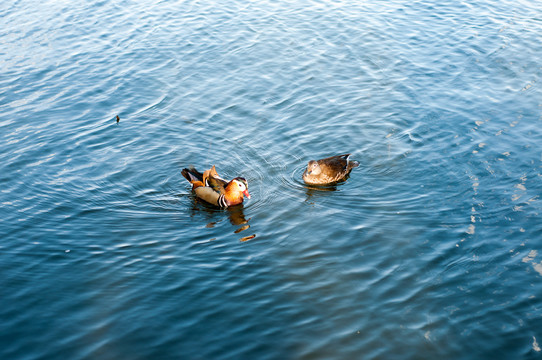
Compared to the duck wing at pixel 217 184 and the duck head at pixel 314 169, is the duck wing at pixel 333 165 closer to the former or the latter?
the duck head at pixel 314 169

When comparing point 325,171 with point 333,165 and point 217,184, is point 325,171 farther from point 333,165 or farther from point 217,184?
point 217,184

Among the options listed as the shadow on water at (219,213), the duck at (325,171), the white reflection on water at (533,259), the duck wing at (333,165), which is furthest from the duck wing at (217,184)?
the white reflection on water at (533,259)

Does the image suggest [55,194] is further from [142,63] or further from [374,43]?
[374,43]

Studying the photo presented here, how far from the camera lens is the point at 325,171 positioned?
1162 centimetres

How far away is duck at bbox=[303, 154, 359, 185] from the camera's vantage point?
11.6m

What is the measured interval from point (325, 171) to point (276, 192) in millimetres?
1128

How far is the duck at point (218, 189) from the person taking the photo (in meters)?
11.1

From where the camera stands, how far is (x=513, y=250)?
934 centimetres

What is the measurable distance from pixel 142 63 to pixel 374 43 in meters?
7.92

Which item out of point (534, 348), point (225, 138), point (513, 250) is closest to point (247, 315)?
point (534, 348)

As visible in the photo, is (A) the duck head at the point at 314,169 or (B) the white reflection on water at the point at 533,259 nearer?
(B) the white reflection on water at the point at 533,259

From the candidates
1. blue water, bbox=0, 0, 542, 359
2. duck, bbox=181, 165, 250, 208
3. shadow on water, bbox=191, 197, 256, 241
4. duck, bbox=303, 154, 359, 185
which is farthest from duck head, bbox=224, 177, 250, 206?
duck, bbox=303, 154, 359, 185

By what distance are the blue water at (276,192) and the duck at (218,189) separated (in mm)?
312

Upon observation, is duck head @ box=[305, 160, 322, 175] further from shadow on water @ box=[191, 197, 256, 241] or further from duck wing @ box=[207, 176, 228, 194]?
duck wing @ box=[207, 176, 228, 194]
